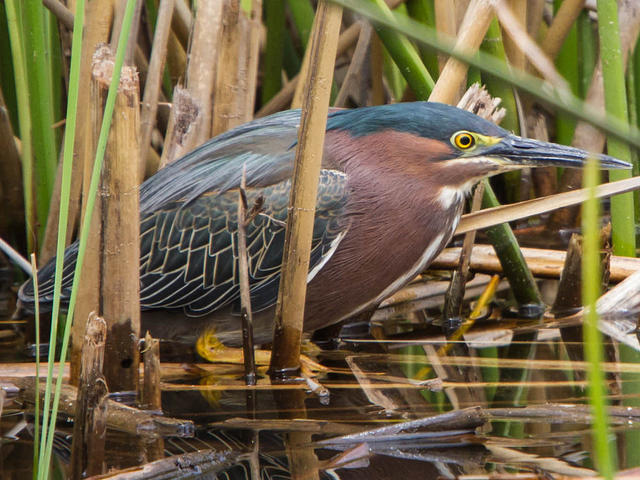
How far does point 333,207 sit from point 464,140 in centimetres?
49

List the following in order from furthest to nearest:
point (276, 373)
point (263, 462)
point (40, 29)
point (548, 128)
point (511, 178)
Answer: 1. point (548, 128)
2. point (511, 178)
3. point (40, 29)
4. point (276, 373)
5. point (263, 462)

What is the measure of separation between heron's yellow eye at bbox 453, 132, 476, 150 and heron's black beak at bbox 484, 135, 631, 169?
2.4 inches

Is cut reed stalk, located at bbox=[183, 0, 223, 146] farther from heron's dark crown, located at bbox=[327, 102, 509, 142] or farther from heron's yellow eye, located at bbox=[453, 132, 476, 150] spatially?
heron's yellow eye, located at bbox=[453, 132, 476, 150]

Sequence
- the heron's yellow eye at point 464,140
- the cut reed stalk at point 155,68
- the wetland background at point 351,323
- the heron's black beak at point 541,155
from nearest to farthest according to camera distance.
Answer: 1. the wetland background at point 351,323
2. the heron's black beak at point 541,155
3. the heron's yellow eye at point 464,140
4. the cut reed stalk at point 155,68

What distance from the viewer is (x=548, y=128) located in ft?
15.7

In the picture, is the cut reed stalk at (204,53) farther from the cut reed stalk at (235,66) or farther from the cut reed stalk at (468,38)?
the cut reed stalk at (468,38)

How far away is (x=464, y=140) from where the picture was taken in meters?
2.91

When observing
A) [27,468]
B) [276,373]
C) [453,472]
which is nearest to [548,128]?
[276,373]

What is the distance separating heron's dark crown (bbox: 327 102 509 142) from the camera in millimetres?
2877

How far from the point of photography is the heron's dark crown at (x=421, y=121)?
2877mm

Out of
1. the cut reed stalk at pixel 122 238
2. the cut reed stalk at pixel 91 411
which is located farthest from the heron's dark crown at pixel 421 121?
the cut reed stalk at pixel 91 411

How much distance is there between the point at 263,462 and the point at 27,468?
0.60 meters

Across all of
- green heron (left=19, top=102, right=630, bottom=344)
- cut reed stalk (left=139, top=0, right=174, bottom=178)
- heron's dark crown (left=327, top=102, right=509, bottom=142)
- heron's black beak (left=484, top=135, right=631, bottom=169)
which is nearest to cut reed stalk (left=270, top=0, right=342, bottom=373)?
green heron (left=19, top=102, right=630, bottom=344)

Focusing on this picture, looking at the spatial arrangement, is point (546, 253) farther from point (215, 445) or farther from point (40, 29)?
point (40, 29)
